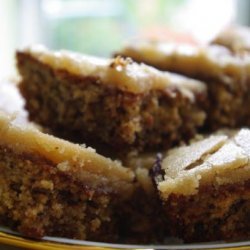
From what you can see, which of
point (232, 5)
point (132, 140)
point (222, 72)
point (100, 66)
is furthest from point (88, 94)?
point (232, 5)

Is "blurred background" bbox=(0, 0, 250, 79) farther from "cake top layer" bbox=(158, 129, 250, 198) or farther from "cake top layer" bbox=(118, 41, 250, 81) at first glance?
"cake top layer" bbox=(158, 129, 250, 198)

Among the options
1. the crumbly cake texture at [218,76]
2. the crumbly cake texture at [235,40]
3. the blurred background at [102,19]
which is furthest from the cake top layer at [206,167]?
the blurred background at [102,19]

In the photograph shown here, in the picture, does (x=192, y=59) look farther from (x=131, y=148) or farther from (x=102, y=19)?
(x=102, y=19)

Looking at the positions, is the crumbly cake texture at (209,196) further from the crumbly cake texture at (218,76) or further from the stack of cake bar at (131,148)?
the crumbly cake texture at (218,76)

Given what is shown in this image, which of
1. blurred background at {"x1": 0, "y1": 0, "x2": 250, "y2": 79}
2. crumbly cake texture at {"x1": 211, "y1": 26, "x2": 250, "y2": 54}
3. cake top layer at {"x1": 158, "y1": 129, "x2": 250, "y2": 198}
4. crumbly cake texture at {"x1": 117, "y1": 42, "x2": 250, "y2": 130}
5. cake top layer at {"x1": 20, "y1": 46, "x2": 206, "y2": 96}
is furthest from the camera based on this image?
blurred background at {"x1": 0, "y1": 0, "x2": 250, "y2": 79}

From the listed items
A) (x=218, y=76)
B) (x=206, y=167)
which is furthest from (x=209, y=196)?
(x=218, y=76)

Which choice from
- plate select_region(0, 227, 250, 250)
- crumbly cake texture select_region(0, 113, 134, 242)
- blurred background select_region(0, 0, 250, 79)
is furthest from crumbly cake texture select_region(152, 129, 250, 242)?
blurred background select_region(0, 0, 250, 79)
